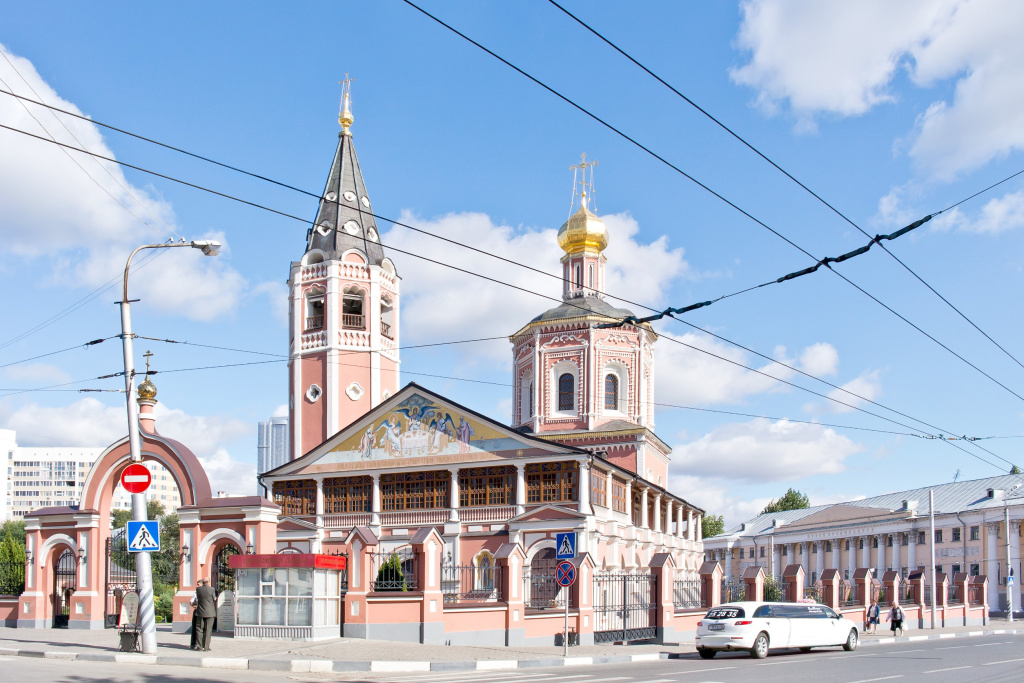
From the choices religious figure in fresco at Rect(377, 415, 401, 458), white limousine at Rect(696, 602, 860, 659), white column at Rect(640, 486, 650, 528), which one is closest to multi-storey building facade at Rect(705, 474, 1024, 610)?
white column at Rect(640, 486, 650, 528)

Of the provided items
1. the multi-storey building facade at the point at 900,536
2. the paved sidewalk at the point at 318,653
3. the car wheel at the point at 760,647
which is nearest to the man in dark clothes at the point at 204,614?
the paved sidewalk at the point at 318,653

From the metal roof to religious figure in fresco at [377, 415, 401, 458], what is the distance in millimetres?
43159

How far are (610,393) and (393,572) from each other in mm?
21926

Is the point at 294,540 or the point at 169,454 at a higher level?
the point at 169,454

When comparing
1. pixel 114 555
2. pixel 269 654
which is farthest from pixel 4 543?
pixel 269 654

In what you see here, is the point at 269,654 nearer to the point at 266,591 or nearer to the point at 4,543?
the point at 266,591

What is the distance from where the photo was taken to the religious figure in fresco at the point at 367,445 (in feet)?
124

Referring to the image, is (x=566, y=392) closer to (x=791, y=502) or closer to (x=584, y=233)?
(x=584, y=233)

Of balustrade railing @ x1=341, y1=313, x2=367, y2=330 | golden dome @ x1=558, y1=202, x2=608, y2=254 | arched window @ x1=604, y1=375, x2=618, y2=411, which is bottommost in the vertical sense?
arched window @ x1=604, y1=375, x2=618, y2=411

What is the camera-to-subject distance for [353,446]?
38.2 meters

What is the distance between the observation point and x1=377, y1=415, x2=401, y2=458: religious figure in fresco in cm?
3750

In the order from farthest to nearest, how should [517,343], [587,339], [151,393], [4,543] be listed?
[517,343], [587,339], [4,543], [151,393]

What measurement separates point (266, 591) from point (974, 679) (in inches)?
570

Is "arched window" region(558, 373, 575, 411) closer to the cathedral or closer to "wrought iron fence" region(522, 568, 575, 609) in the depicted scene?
the cathedral
